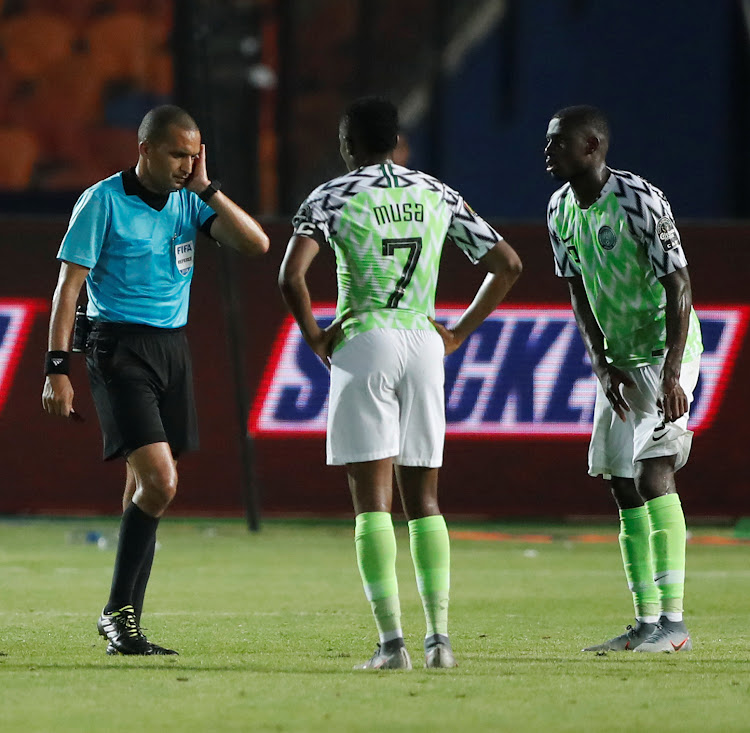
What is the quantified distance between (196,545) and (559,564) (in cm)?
282

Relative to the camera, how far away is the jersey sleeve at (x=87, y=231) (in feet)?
22.9

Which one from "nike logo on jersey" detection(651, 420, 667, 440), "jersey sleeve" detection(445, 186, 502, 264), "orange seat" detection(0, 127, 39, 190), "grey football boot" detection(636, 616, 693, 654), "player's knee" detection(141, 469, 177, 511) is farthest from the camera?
"orange seat" detection(0, 127, 39, 190)

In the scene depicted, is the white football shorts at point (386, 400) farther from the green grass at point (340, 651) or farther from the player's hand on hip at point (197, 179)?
the player's hand on hip at point (197, 179)

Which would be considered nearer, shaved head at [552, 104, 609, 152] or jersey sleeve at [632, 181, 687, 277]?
jersey sleeve at [632, 181, 687, 277]

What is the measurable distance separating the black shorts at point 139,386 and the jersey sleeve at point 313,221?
3.27 feet

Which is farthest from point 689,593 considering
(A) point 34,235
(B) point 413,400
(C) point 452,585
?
(A) point 34,235

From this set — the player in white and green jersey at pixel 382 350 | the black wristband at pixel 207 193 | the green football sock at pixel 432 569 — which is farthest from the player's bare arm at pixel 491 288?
the black wristband at pixel 207 193

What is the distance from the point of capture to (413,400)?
6.49 meters

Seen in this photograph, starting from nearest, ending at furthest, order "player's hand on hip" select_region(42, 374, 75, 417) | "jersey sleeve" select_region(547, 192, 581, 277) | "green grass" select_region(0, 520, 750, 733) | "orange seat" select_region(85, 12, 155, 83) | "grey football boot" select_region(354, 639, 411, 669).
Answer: "green grass" select_region(0, 520, 750, 733) < "grey football boot" select_region(354, 639, 411, 669) < "player's hand on hip" select_region(42, 374, 75, 417) < "jersey sleeve" select_region(547, 192, 581, 277) < "orange seat" select_region(85, 12, 155, 83)

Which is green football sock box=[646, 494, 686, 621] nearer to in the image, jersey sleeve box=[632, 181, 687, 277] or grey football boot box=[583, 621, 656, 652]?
grey football boot box=[583, 621, 656, 652]

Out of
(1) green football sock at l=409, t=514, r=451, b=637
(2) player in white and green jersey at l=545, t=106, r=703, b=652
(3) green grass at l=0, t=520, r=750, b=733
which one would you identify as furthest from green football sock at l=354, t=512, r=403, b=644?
(2) player in white and green jersey at l=545, t=106, r=703, b=652

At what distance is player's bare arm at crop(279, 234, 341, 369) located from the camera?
6457 mm

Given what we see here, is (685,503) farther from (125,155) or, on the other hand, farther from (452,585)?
(125,155)

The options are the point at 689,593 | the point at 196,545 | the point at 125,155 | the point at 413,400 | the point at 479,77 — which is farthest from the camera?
the point at 479,77
